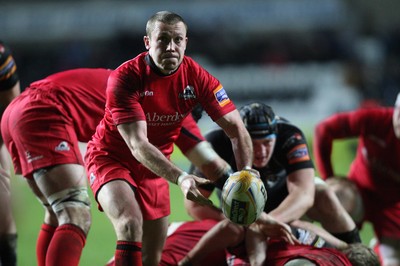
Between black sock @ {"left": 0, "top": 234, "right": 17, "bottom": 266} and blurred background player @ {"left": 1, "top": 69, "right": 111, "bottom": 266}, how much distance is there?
11.2 inches

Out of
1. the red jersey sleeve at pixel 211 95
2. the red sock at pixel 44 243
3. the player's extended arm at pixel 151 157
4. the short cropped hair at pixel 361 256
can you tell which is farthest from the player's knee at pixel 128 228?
the short cropped hair at pixel 361 256

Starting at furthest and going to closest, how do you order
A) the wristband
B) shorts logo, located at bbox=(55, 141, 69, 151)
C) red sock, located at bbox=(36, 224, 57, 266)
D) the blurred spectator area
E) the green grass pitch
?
the blurred spectator area < the green grass pitch < red sock, located at bbox=(36, 224, 57, 266) < shorts logo, located at bbox=(55, 141, 69, 151) < the wristband

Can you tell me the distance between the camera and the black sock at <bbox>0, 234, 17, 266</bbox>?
520 centimetres

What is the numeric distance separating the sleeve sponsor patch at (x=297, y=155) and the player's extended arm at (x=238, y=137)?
3.11 ft

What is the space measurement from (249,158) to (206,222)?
1.19m

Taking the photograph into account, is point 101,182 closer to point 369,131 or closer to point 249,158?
point 249,158

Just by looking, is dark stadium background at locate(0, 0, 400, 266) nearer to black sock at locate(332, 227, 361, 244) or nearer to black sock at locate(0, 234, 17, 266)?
black sock at locate(332, 227, 361, 244)

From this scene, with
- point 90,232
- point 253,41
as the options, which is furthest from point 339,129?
point 253,41

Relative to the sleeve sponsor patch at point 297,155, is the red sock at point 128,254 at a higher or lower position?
lower

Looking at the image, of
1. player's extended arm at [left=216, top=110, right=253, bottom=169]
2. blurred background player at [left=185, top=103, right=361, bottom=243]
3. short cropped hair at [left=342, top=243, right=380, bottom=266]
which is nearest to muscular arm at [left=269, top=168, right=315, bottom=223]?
blurred background player at [left=185, top=103, right=361, bottom=243]

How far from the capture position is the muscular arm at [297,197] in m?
5.12

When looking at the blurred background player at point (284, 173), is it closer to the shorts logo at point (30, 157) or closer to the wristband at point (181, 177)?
the wristband at point (181, 177)

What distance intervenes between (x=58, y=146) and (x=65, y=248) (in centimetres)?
81

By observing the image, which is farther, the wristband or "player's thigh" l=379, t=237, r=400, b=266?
"player's thigh" l=379, t=237, r=400, b=266
